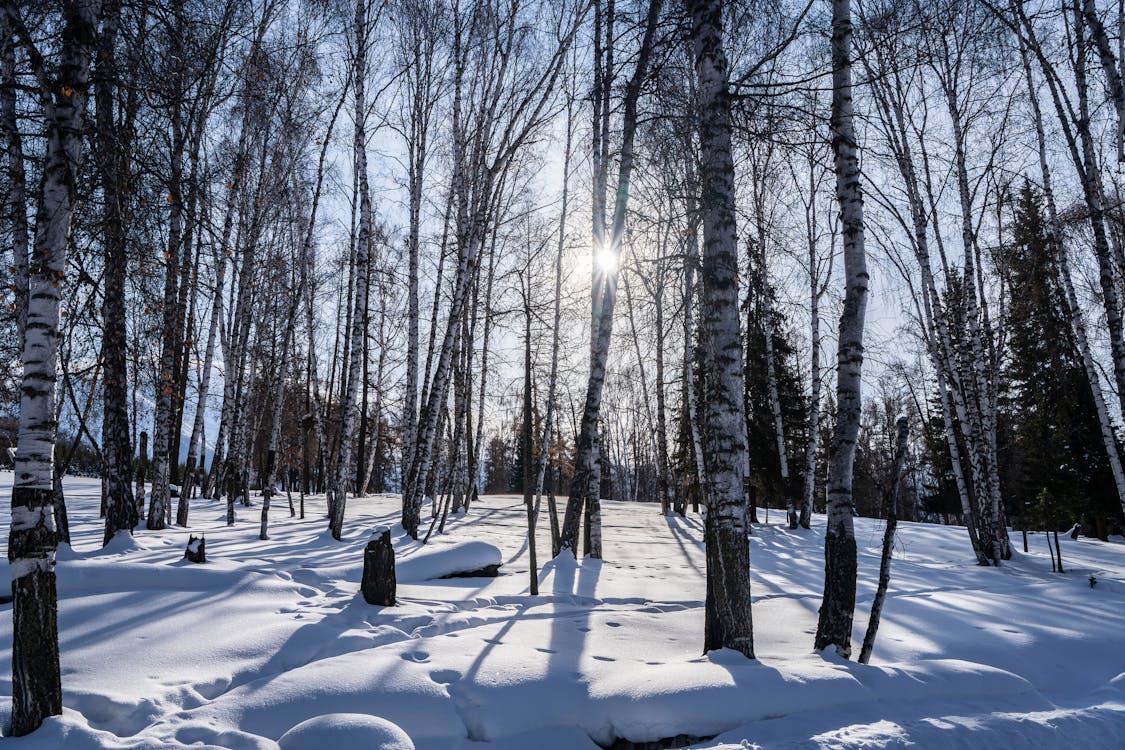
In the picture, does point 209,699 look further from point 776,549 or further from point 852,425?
point 776,549

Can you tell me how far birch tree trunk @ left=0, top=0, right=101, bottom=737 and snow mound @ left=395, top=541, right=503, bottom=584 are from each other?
15.0 ft

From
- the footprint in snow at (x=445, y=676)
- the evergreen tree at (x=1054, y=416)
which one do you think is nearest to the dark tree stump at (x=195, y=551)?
the footprint in snow at (x=445, y=676)

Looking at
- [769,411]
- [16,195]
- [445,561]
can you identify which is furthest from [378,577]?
[769,411]

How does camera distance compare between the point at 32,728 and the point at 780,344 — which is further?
the point at 780,344

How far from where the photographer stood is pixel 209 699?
11.5 ft

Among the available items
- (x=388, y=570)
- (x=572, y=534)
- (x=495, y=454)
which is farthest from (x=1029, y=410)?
(x=495, y=454)

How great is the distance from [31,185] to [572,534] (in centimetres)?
829

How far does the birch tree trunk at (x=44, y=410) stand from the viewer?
296 cm

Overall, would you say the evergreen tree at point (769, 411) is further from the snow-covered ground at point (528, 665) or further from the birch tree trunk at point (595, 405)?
the snow-covered ground at point (528, 665)

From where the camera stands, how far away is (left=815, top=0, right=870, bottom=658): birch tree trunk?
468 cm

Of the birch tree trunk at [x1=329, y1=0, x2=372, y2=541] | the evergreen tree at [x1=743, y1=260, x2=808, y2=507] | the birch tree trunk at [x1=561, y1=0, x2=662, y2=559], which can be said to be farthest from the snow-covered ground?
the evergreen tree at [x1=743, y1=260, x2=808, y2=507]

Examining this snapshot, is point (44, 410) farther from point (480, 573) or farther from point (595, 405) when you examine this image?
point (595, 405)

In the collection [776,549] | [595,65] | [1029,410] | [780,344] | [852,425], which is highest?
[595,65]

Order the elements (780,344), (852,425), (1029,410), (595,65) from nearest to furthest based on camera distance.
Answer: (852,425), (595,65), (1029,410), (780,344)
